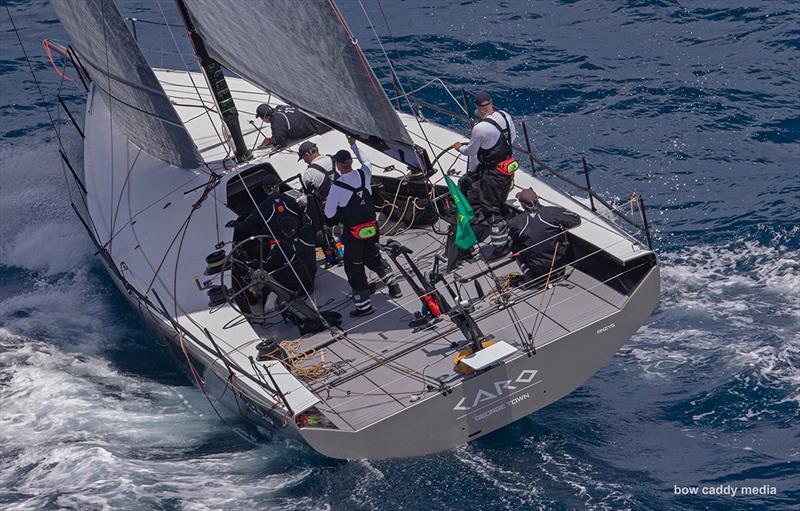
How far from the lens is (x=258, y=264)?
1128 cm

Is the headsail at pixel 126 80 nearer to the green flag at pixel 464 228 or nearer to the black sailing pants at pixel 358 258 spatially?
the black sailing pants at pixel 358 258

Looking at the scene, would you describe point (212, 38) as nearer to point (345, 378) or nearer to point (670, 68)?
point (345, 378)

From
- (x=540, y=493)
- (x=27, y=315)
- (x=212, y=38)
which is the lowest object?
(x=540, y=493)

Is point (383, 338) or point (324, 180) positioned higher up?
point (324, 180)

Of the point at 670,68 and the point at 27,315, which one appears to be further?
the point at 670,68

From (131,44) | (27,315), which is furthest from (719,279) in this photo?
(27,315)

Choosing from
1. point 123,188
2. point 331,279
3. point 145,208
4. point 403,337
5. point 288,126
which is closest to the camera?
point 403,337

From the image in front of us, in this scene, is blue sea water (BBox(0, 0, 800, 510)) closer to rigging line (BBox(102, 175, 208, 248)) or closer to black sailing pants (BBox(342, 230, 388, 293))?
rigging line (BBox(102, 175, 208, 248))

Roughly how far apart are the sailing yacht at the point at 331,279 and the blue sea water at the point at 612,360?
1.89 feet

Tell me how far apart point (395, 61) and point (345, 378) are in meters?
10.1

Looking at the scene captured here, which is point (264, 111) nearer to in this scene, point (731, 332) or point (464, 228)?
point (464, 228)

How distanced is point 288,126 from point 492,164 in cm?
330

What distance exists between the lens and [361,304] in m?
11.0

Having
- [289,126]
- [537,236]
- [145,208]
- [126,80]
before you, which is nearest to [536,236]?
[537,236]
